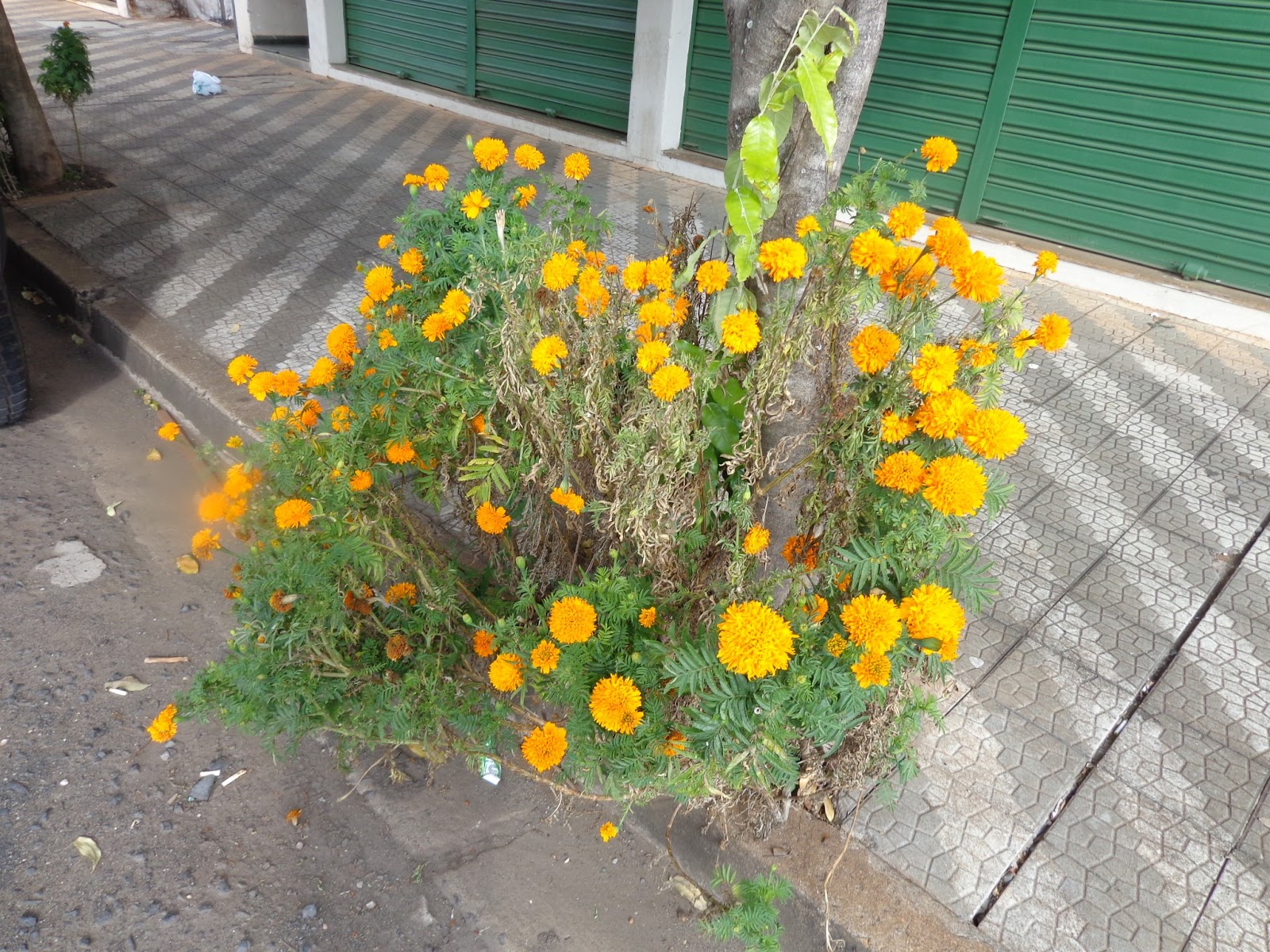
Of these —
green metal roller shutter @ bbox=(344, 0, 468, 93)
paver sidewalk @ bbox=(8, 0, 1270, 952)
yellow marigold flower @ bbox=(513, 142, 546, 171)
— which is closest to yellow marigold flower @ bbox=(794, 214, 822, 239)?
yellow marigold flower @ bbox=(513, 142, 546, 171)

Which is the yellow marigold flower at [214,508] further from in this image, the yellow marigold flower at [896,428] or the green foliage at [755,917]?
the yellow marigold flower at [896,428]

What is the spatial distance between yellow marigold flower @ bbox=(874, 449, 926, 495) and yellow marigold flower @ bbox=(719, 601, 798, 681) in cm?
36

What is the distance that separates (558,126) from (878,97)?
350 centimetres

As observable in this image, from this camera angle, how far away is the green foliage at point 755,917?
2.01 m

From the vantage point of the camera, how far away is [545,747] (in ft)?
6.70

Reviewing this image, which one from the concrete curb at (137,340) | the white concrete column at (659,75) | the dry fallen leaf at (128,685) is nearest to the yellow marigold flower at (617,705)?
the dry fallen leaf at (128,685)

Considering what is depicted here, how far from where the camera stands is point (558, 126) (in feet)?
29.6

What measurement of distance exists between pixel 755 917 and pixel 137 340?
414cm

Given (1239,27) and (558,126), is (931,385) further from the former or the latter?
(558,126)

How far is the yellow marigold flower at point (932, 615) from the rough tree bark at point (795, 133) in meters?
0.55

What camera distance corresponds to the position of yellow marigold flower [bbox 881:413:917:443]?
1816mm

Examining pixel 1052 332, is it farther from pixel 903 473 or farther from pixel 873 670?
pixel 873 670

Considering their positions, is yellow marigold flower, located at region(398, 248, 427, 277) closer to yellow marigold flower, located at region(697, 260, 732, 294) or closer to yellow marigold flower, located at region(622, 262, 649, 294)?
yellow marigold flower, located at region(622, 262, 649, 294)

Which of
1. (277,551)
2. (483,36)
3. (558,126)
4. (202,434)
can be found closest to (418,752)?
(277,551)
